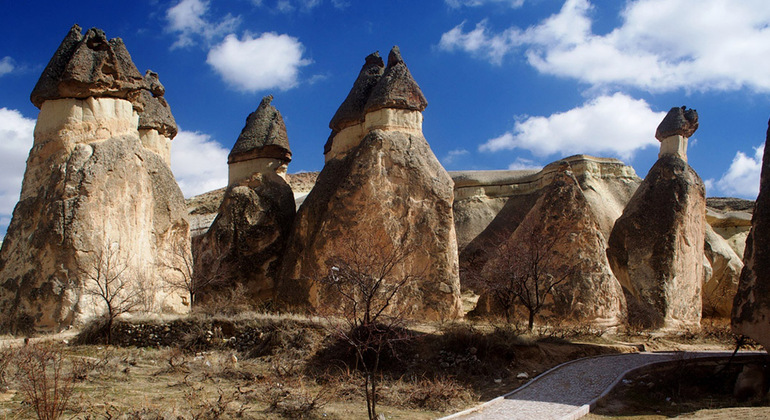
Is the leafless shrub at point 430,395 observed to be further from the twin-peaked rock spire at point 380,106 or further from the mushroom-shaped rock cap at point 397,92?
the mushroom-shaped rock cap at point 397,92

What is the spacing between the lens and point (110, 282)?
11328mm

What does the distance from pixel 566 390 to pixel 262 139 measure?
11526 mm

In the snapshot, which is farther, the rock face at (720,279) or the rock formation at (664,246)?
the rock face at (720,279)

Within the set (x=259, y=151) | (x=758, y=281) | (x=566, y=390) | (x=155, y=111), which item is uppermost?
(x=155, y=111)

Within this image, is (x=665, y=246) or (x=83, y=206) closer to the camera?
(x=83, y=206)

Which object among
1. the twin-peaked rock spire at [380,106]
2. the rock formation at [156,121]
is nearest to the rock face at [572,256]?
the twin-peaked rock spire at [380,106]

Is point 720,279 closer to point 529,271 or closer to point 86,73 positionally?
point 529,271

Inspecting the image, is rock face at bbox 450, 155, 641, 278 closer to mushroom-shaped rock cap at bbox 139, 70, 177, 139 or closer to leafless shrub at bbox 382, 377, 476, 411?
mushroom-shaped rock cap at bbox 139, 70, 177, 139

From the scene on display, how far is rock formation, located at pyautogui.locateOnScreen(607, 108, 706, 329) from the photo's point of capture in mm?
16516

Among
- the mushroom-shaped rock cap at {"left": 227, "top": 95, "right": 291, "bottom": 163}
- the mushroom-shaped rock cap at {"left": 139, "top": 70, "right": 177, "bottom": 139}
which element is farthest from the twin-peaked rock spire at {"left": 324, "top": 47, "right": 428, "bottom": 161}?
the mushroom-shaped rock cap at {"left": 139, "top": 70, "right": 177, "bottom": 139}

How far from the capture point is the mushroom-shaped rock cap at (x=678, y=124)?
1922 cm

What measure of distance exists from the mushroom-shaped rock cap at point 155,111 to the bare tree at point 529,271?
8.93 meters

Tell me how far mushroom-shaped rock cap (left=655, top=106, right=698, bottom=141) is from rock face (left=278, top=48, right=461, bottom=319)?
331 inches

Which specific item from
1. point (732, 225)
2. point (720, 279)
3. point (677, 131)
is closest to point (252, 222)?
point (677, 131)
